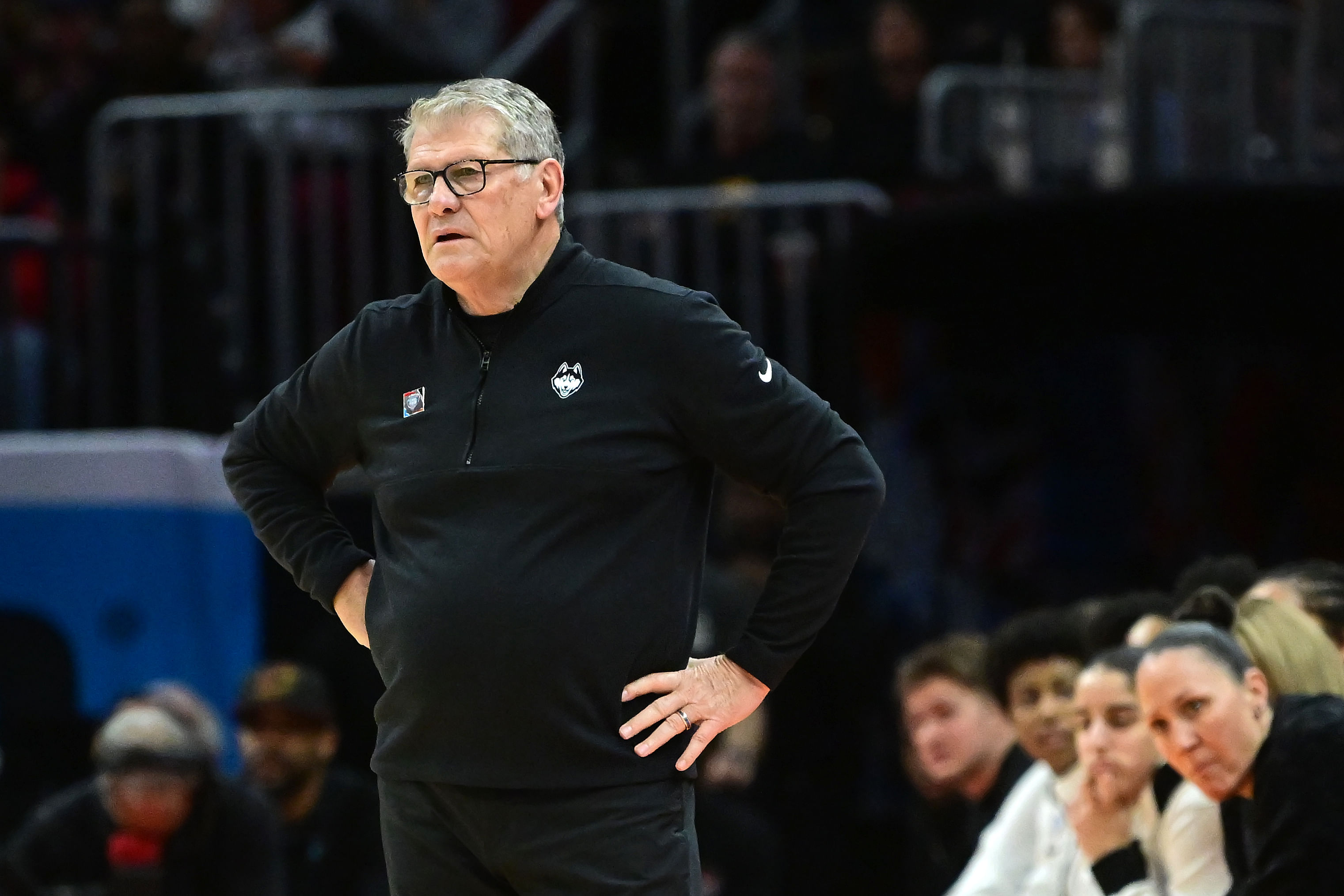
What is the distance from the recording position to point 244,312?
8391 mm

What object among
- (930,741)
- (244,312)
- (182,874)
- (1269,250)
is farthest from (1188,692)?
(244,312)

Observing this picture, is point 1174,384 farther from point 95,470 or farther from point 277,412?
point 277,412

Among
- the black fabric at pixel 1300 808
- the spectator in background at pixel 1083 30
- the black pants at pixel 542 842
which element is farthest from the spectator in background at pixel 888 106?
the black pants at pixel 542 842

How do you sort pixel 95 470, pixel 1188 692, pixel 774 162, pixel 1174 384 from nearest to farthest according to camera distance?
pixel 1188 692 → pixel 95 470 → pixel 774 162 → pixel 1174 384

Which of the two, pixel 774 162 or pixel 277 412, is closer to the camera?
pixel 277 412

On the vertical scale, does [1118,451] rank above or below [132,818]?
above

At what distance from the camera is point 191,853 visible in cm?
652

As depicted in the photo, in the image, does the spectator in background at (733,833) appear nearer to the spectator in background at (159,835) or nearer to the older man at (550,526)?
the spectator in background at (159,835)

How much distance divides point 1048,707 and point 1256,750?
60.2 inches

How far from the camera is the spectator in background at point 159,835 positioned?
6484mm

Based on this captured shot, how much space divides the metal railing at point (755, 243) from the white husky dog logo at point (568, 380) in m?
4.93

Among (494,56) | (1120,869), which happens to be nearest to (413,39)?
(494,56)

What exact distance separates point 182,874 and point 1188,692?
3.74 meters

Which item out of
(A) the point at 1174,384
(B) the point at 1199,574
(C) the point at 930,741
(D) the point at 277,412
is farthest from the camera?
(A) the point at 1174,384
